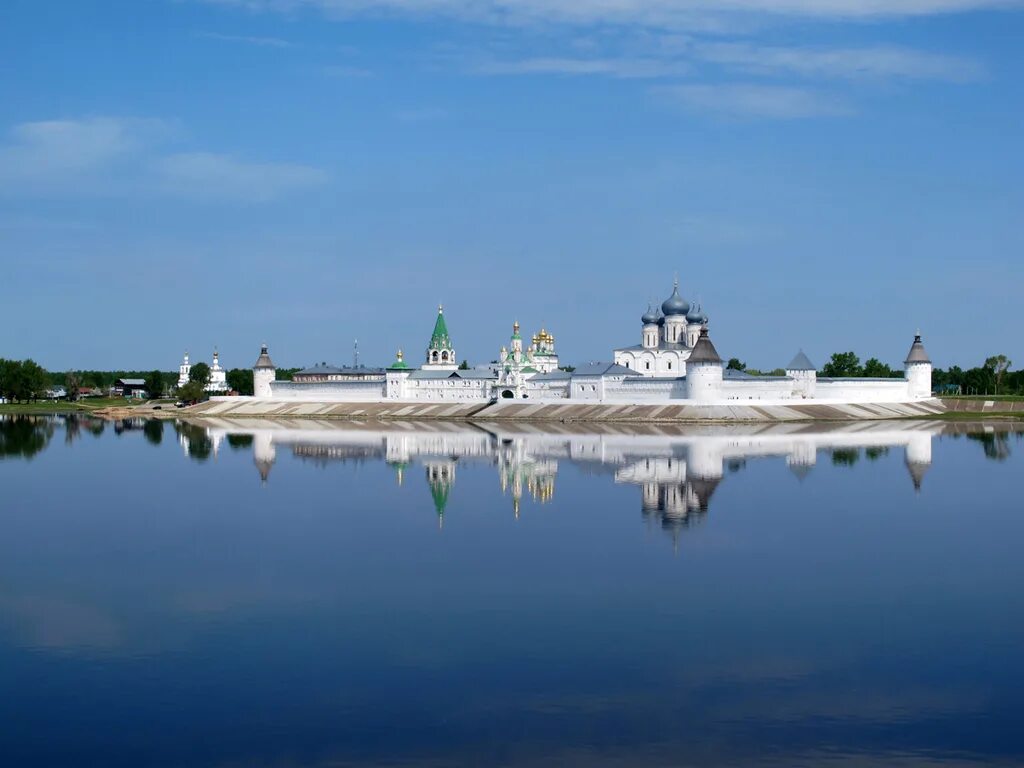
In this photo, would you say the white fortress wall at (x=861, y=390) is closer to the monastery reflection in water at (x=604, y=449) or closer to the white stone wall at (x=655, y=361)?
the white stone wall at (x=655, y=361)

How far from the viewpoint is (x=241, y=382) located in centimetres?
8356

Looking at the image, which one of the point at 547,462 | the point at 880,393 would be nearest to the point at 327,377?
the point at 880,393

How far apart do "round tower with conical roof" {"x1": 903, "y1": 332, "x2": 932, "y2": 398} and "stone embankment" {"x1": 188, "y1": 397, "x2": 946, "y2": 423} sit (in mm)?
3220

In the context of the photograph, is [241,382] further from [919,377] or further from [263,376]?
[919,377]

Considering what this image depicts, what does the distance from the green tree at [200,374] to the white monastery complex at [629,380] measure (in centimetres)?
1095

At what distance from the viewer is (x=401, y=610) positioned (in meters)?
13.5

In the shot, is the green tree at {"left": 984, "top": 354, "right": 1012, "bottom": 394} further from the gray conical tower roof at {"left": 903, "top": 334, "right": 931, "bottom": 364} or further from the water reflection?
the water reflection

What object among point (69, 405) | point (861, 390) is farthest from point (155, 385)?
point (861, 390)

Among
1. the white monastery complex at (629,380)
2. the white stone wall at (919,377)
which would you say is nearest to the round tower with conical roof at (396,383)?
the white monastery complex at (629,380)

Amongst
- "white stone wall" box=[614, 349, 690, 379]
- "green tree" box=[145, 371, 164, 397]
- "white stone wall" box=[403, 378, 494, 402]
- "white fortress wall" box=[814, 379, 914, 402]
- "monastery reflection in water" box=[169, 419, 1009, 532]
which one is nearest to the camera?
"monastery reflection in water" box=[169, 419, 1009, 532]

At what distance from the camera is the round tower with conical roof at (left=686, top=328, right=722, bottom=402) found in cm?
5572

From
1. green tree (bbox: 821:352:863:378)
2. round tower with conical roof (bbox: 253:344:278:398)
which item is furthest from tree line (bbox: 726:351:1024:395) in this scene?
round tower with conical roof (bbox: 253:344:278:398)

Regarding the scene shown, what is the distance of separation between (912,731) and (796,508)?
1330cm

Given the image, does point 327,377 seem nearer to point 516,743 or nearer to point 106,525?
point 106,525
